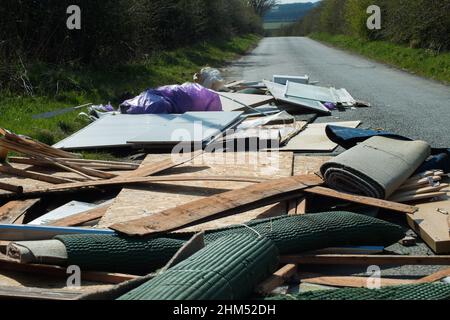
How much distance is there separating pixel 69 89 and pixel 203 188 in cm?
713

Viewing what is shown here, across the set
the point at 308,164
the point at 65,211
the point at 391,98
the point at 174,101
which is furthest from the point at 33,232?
the point at 391,98

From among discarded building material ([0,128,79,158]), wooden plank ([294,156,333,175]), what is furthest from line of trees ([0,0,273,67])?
wooden plank ([294,156,333,175])

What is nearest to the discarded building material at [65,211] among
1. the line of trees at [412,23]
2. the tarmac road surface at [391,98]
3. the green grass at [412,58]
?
the tarmac road surface at [391,98]

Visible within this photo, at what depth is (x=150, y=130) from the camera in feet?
26.4

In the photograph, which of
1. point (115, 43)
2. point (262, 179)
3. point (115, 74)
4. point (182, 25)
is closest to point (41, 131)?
point (262, 179)

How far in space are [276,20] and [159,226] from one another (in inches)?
6239

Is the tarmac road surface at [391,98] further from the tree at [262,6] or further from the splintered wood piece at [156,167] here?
the tree at [262,6]

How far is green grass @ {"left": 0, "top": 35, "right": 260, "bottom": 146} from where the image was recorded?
8.90 meters

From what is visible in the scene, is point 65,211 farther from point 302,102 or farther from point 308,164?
point 302,102

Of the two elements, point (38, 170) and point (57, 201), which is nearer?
point (57, 201)

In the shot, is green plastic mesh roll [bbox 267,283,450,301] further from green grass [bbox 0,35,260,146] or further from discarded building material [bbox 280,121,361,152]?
green grass [bbox 0,35,260,146]

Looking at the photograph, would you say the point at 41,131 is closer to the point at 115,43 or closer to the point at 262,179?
the point at 262,179

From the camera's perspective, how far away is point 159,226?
170 inches

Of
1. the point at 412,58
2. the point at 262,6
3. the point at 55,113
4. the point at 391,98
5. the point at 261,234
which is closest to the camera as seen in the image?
the point at 261,234
